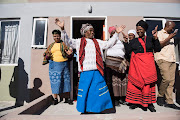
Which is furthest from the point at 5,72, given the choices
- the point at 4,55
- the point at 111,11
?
the point at 111,11

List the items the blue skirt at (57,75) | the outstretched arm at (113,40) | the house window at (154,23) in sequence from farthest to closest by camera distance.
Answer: the house window at (154,23), the blue skirt at (57,75), the outstretched arm at (113,40)

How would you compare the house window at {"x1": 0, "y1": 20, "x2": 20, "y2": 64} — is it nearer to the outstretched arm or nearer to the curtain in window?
the curtain in window

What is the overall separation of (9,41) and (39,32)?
1.26 m

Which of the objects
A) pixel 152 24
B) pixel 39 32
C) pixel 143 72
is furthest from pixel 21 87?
pixel 152 24

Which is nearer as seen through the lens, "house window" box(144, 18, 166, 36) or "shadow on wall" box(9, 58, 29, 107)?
"shadow on wall" box(9, 58, 29, 107)

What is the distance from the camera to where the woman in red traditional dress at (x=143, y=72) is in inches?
101

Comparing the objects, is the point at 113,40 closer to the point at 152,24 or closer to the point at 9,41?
the point at 152,24

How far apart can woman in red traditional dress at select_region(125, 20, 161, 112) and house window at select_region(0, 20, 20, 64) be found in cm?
391

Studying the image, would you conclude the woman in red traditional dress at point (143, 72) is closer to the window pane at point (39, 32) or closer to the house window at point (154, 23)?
the house window at point (154, 23)

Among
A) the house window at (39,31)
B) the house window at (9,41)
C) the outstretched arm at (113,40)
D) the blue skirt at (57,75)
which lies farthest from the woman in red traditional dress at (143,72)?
the house window at (9,41)

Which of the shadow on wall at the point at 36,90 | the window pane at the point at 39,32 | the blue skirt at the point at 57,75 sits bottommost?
the shadow on wall at the point at 36,90

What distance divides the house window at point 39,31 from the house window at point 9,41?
79cm

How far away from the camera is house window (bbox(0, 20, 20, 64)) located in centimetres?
439

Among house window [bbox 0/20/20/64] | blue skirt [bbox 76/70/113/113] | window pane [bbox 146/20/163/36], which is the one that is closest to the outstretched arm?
blue skirt [bbox 76/70/113/113]
